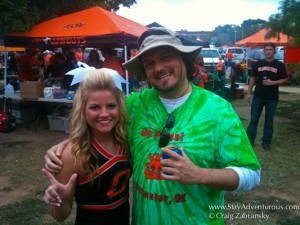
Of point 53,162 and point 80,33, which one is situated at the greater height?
point 80,33

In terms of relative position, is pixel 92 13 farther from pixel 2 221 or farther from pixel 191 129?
pixel 191 129

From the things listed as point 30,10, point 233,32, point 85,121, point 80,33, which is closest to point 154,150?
point 85,121

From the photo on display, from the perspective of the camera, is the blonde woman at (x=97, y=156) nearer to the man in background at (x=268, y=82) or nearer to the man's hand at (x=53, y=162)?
the man's hand at (x=53, y=162)

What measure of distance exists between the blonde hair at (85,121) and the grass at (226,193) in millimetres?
2299

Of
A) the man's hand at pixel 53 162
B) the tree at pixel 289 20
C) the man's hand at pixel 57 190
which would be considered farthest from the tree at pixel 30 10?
the man's hand at pixel 57 190

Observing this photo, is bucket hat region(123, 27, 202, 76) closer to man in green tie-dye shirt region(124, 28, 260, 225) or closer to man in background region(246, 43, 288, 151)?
man in green tie-dye shirt region(124, 28, 260, 225)

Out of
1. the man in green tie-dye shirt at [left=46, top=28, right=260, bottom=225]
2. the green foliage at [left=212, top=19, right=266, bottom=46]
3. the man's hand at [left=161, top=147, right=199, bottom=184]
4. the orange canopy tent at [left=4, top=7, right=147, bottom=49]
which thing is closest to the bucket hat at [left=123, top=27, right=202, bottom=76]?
the man in green tie-dye shirt at [left=46, top=28, right=260, bottom=225]

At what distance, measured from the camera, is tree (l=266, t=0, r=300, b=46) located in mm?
8406

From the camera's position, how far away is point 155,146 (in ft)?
5.21

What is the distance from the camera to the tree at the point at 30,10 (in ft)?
24.8

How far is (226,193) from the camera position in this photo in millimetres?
4234

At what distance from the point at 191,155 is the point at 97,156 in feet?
1.76

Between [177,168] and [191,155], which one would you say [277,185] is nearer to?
[191,155]

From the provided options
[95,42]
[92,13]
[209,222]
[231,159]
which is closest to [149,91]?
[231,159]
